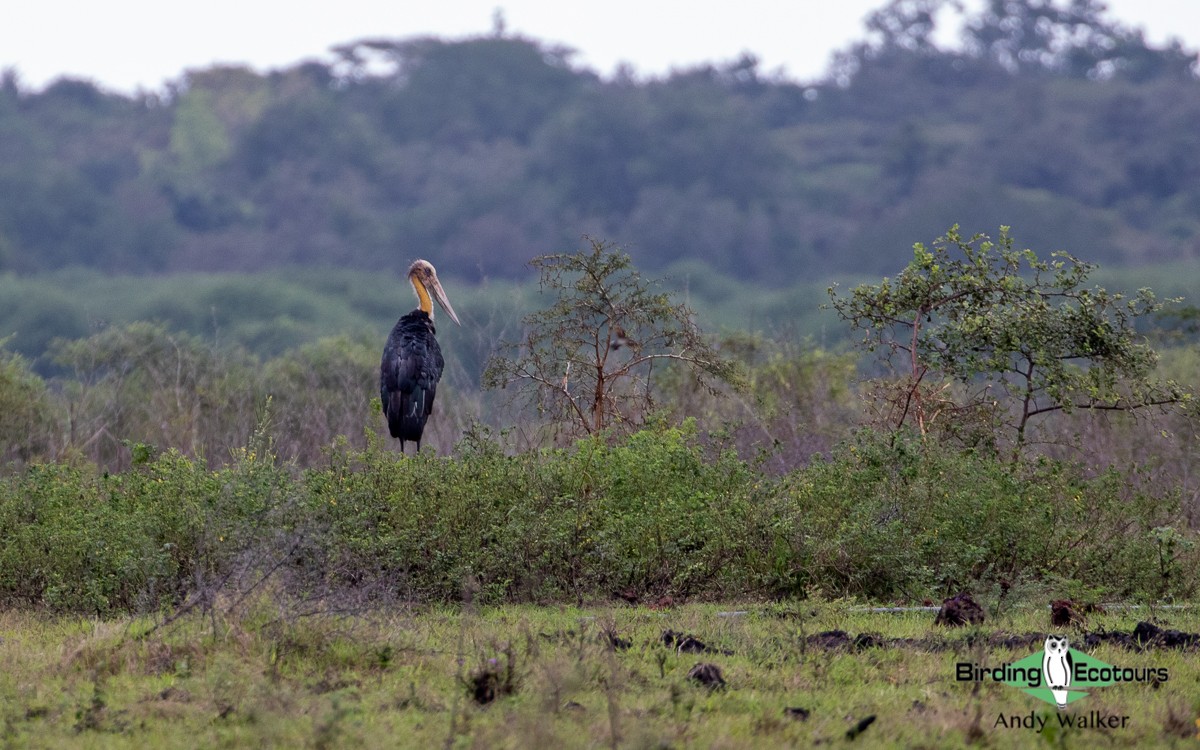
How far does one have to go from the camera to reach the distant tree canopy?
5334cm

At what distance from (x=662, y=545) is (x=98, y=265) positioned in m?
49.2

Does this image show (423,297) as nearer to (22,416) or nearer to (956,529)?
(22,416)

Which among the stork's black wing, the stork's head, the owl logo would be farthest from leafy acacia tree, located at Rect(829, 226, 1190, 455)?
the stork's head

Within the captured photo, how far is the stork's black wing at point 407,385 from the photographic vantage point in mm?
12773

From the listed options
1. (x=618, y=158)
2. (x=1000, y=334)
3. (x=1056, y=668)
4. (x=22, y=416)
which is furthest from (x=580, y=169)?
(x=1056, y=668)

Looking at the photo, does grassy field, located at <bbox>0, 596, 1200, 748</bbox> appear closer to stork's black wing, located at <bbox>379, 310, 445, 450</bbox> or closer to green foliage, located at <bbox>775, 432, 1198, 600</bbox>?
green foliage, located at <bbox>775, 432, 1198, 600</bbox>

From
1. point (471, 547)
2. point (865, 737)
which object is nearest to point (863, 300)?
point (471, 547)

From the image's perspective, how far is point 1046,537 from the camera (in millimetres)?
9172

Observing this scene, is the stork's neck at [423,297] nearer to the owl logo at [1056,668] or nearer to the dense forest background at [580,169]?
the owl logo at [1056,668]

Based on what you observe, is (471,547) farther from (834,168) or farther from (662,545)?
(834,168)

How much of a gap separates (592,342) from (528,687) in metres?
5.70

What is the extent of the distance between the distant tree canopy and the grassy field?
44.1m

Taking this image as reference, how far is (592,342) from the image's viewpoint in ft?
38.0

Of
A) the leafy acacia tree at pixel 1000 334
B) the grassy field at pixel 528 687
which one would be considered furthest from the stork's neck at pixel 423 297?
the grassy field at pixel 528 687
